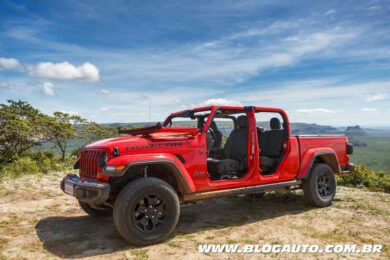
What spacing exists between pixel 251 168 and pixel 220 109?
1140 millimetres

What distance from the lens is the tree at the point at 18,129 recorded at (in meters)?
14.5

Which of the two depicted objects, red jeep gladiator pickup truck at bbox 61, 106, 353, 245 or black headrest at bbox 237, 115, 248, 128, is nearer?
red jeep gladiator pickup truck at bbox 61, 106, 353, 245

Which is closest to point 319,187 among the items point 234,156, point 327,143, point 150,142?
point 327,143

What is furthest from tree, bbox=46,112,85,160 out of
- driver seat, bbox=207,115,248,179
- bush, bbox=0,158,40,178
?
driver seat, bbox=207,115,248,179

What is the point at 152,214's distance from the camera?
15.3 feet

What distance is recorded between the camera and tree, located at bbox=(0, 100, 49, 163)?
14484 millimetres

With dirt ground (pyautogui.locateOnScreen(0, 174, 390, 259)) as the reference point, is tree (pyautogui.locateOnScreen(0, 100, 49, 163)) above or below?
above

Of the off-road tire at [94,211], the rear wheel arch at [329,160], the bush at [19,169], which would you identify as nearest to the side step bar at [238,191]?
the rear wheel arch at [329,160]

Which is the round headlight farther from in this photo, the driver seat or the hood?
the driver seat

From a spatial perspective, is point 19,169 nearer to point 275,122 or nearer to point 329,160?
point 275,122

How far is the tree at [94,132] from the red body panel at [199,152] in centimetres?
1695

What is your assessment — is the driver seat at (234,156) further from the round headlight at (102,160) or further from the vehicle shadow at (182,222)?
the round headlight at (102,160)

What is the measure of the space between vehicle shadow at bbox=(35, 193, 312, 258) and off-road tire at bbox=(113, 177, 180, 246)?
23 cm

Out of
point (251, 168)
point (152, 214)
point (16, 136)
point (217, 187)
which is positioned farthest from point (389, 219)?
point (16, 136)
